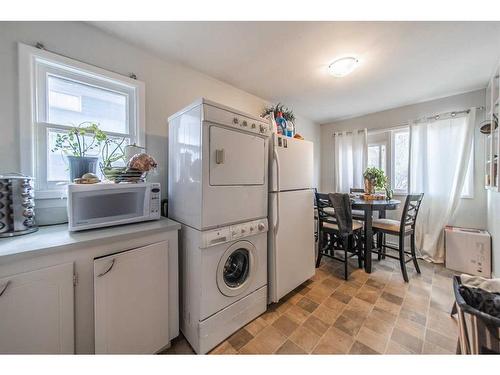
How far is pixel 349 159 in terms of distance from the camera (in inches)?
144

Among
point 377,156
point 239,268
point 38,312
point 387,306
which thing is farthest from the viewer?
point 377,156

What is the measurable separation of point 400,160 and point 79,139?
4.32 meters

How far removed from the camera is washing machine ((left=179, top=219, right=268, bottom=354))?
1271 mm

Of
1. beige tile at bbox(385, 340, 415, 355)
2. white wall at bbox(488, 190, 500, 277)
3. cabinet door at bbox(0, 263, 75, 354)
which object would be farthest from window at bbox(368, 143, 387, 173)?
cabinet door at bbox(0, 263, 75, 354)

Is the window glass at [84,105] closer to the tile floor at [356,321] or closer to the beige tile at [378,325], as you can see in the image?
the tile floor at [356,321]

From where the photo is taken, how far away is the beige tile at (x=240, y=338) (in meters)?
1.35

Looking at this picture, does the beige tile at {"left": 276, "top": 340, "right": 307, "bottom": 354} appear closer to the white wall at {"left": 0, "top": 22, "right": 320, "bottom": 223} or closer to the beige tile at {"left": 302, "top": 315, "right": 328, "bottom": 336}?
the beige tile at {"left": 302, "top": 315, "right": 328, "bottom": 336}

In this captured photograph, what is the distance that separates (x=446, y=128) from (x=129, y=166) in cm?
399

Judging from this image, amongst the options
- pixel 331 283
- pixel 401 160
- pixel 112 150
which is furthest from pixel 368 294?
pixel 112 150

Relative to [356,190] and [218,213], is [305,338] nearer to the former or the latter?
[218,213]

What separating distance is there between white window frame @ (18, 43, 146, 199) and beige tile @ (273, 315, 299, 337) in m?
1.98

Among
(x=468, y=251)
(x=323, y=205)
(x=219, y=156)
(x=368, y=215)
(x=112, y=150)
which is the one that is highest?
(x=112, y=150)

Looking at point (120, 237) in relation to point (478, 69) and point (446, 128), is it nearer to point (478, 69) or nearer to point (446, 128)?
point (478, 69)
